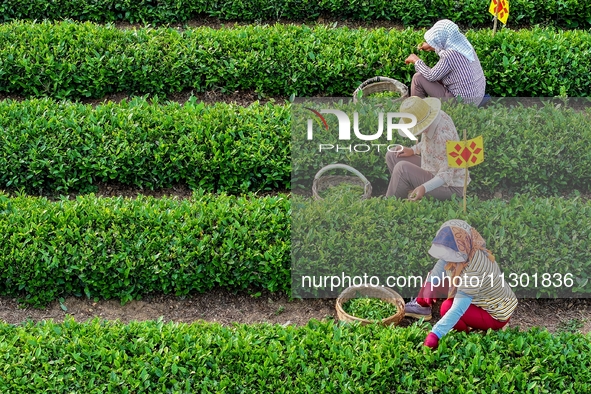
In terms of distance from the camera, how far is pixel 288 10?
33.4 ft

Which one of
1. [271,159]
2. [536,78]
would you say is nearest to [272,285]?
[271,159]

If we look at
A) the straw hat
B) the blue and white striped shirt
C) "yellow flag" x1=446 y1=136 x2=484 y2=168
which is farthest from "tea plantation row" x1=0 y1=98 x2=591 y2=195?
"yellow flag" x1=446 y1=136 x2=484 y2=168

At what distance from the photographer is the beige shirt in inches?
255

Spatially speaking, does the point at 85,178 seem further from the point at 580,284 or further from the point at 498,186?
the point at 580,284

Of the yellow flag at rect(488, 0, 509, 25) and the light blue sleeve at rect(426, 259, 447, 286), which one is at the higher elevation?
the yellow flag at rect(488, 0, 509, 25)

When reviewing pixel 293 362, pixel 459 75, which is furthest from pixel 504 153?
pixel 293 362

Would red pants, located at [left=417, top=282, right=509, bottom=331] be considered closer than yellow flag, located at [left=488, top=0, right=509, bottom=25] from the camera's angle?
Yes

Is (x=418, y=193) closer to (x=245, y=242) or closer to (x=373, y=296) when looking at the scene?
(x=373, y=296)

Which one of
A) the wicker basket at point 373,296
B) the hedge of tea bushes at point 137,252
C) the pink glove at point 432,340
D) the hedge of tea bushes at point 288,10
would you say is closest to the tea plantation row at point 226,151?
the hedge of tea bushes at point 137,252

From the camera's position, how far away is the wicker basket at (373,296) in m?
6.20

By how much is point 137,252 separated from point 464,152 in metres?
2.68

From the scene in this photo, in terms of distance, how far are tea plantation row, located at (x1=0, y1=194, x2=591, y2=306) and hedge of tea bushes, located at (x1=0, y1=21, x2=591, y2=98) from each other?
90.9 inches

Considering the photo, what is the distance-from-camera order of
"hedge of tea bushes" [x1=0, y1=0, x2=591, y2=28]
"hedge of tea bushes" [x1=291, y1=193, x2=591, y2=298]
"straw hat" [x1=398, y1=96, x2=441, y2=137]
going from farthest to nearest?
"hedge of tea bushes" [x1=0, y1=0, x2=591, y2=28] → "hedge of tea bushes" [x1=291, y1=193, x2=591, y2=298] → "straw hat" [x1=398, y1=96, x2=441, y2=137]

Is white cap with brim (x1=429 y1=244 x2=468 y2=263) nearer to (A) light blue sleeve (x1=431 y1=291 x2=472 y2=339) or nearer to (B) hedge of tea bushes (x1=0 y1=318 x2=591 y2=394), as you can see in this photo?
(A) light blue sleeve (x1=431 y1=291 x2=472 y2=339)
